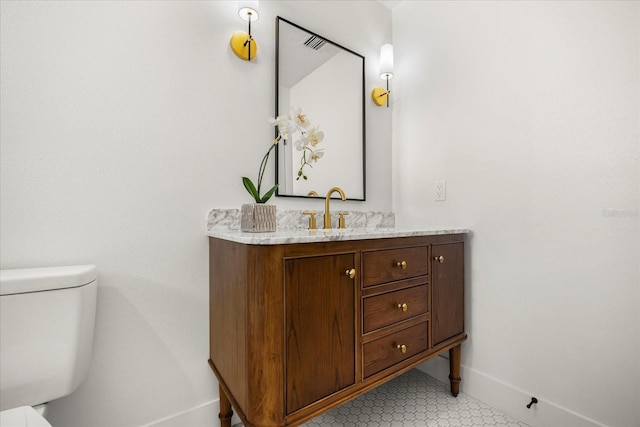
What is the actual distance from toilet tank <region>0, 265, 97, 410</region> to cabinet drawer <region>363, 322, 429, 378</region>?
93cm

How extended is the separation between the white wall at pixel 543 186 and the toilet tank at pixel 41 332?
1677 millimetres

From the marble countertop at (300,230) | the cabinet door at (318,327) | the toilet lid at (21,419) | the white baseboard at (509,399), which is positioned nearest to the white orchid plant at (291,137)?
the marble countertop at (300,230)

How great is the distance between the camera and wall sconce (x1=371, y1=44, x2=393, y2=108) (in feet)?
6.26

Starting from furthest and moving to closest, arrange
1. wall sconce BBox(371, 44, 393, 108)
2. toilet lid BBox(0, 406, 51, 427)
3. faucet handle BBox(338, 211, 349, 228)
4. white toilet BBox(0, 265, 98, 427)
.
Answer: wall sconce BBox(371, 44, 393, 108) → faucet handle BBox(338, 211, 349, 228) → white toilet BBox(0, 265, 98, 427) → toilet lid BBox(0, 406, 51, 427)

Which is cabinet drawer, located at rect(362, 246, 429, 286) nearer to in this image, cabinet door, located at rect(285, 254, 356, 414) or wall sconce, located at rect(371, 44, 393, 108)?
cabinet door, located at rect(285, 254, 356, 414)

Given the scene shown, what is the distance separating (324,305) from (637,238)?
3.81 ft

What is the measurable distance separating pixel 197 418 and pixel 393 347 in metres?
0.87

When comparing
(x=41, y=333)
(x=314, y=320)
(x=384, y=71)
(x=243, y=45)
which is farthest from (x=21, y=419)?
(x=384, y=71)

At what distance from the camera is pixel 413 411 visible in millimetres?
1470

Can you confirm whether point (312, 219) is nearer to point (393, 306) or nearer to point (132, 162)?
point (393, 306)

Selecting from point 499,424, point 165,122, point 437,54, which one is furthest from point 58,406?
point 437,54

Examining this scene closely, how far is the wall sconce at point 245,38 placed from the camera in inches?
53.7

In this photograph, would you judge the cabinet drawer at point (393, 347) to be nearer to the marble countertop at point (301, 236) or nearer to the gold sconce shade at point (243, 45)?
the marble countertop at point (301, 236)

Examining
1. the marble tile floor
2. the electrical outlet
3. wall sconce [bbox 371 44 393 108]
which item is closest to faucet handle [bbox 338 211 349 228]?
the electrical outlet
